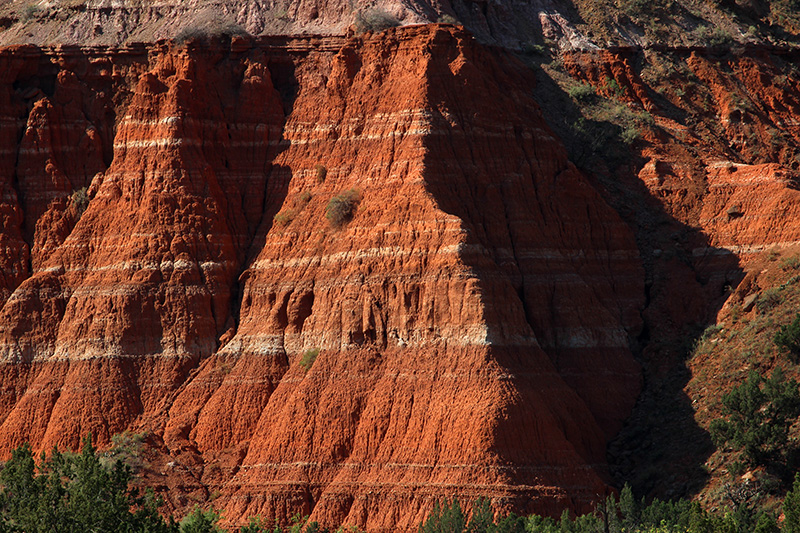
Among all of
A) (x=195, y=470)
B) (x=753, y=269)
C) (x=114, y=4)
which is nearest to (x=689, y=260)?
(x=753, y=269)

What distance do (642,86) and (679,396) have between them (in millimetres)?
28008

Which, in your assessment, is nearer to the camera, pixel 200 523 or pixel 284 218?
pixel 200 523

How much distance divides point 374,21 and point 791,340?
3062cm

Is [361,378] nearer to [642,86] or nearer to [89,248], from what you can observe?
[89,248]

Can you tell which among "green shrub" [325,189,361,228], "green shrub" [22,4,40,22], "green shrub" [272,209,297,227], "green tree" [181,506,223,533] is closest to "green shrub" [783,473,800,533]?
"green tree" [181,506,223,533]

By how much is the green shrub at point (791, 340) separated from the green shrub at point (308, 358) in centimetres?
2315

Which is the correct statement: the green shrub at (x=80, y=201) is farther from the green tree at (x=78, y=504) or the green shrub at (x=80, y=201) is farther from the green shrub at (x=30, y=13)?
the green tree at (x=78, y=504)

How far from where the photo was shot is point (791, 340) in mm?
75062

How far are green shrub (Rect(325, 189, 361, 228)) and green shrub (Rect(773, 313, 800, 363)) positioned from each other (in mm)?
23184

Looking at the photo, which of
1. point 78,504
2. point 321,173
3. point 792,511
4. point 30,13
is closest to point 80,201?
point 321,173

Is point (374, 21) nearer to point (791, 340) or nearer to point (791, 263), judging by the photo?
point (791, 263)

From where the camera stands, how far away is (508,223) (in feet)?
275

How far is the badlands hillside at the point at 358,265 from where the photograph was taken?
75.8m

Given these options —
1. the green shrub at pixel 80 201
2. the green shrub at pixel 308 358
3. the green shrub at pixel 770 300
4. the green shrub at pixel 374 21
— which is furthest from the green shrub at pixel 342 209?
the green shrub at pixel 770 300
